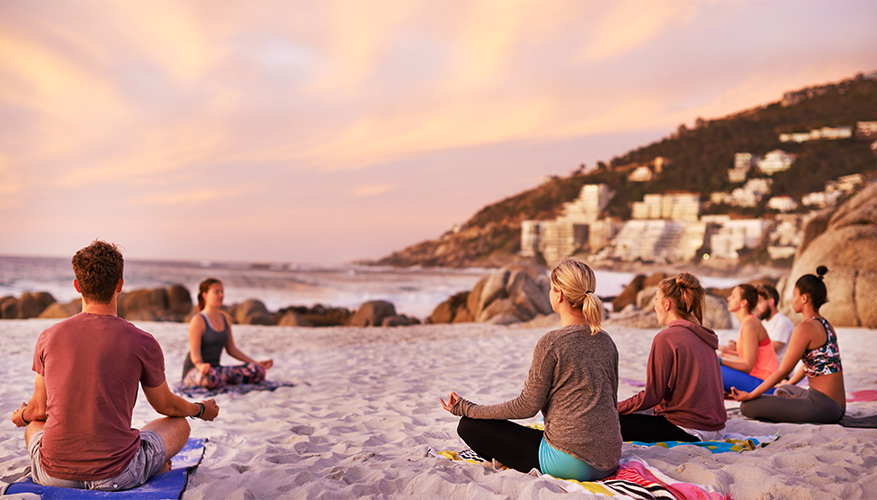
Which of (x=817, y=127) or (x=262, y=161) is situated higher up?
(x=817, y=127)

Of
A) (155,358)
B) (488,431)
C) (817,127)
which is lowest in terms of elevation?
(488,431)

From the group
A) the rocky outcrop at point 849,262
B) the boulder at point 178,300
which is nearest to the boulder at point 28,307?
the boulder at point 178,300

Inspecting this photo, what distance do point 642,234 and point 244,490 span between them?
81.8 m

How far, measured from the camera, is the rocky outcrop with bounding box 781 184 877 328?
10.3 m

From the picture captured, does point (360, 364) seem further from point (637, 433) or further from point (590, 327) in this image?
point (590, 327)

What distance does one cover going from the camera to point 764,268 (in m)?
56.9

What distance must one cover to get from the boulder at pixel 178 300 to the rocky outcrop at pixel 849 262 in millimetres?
17084

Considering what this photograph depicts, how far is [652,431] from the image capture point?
321 centimetres

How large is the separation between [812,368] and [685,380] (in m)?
1.40

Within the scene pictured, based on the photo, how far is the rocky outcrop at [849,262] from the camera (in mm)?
10258

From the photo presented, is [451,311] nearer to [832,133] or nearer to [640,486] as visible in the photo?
[640,486]

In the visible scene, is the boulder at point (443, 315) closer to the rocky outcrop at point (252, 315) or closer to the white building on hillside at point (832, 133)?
the rocky outcrop at point (252, 315)

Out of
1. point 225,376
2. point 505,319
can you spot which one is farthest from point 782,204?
point 225,376

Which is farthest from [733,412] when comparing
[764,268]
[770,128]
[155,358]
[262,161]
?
[770,128]
